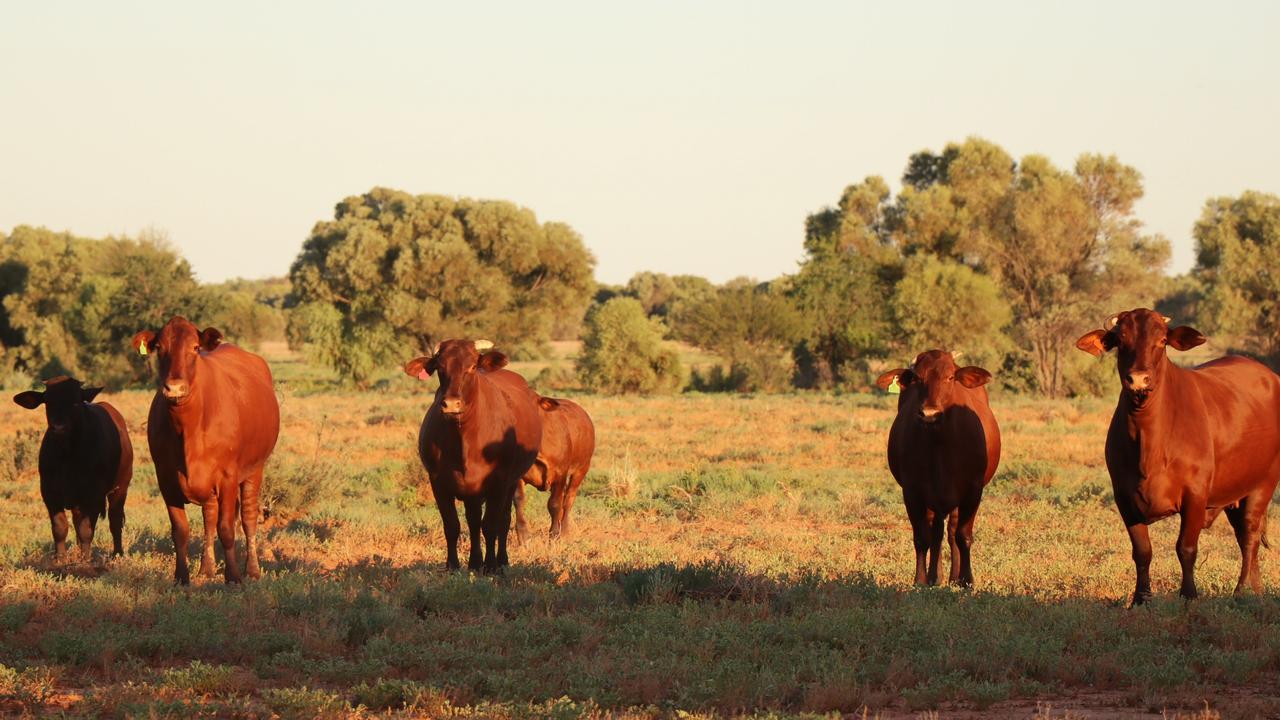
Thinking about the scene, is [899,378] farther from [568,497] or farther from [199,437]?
[199,437]

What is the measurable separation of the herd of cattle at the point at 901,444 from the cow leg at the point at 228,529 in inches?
0.7

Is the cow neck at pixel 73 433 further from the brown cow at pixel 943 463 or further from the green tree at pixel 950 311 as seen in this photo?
the green tree at pixel 950 311

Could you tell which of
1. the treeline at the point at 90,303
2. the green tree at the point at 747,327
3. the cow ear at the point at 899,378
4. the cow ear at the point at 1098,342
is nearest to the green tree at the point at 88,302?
the treeline at the point at 90,303

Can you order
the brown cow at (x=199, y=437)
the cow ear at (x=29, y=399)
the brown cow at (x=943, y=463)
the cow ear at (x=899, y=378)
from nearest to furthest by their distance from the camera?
the brown cow at (x=199, y=437) < the brown cow at (x=943, y=463) < the cow ear at (x=899, y=378) < the cow ear at (x=29, y=399)

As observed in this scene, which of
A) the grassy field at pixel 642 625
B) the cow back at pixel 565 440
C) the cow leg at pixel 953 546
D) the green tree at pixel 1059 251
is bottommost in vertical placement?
the grassy field at pixel 642 625

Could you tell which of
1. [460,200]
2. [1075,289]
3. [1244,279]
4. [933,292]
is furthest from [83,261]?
[1244,279]

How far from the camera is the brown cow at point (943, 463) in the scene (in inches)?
420

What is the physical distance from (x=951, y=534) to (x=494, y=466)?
409 cm

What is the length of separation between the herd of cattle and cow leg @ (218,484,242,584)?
0.05ft

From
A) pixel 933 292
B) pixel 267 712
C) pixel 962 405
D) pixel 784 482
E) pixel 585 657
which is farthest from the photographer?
pixel 933 292

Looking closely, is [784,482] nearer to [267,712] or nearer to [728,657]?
[728,657]

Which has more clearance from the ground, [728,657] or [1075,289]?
[1075,289]

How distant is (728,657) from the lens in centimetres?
774

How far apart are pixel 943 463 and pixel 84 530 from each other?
316 inches
